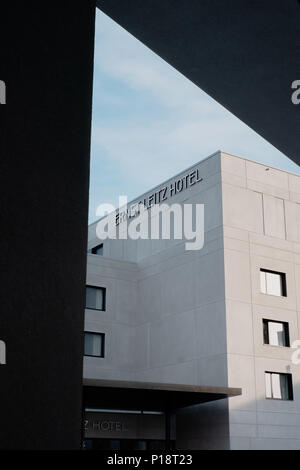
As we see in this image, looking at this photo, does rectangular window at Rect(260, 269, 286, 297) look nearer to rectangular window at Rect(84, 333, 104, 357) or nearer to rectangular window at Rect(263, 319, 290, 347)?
rectangular window at Rect(263, 319, 290, 347)

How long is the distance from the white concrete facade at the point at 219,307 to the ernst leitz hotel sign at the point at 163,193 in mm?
189

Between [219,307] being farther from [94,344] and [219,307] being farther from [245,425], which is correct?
[94,344]

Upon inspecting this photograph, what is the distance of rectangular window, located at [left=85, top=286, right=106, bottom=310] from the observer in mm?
25203

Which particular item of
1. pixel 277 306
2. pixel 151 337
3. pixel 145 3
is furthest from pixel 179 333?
pixel 145 3

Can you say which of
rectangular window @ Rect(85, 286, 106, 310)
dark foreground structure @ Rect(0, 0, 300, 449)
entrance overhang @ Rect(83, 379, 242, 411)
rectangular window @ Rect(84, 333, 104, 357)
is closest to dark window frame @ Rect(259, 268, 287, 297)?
entrance overhang @ Rect(83, 379, 242, 411)

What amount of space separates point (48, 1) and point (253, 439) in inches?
838

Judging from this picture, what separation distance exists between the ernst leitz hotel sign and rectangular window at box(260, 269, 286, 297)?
190 inches

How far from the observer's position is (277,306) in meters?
23.3

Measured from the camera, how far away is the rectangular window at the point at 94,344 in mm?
24531

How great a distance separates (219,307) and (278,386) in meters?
3.66

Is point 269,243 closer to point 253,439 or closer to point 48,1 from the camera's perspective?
point 253,439

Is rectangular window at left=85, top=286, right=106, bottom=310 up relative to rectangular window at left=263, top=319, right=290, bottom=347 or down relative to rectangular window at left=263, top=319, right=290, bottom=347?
up

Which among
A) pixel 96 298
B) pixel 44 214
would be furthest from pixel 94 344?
pixel 44 214

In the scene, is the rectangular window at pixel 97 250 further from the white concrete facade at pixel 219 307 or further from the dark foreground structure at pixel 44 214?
the dark foreground structure at pixel 44 214
